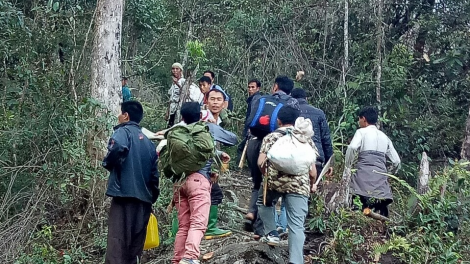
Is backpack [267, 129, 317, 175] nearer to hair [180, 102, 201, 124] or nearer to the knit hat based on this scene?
the knit hat

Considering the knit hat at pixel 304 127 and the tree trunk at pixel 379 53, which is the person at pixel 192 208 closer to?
the knit hat at pixel 304 127

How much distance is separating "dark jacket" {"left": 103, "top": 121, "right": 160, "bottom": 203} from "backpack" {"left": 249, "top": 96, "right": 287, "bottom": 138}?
117 cm

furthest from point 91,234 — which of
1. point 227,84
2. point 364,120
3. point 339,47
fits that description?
point 339,47

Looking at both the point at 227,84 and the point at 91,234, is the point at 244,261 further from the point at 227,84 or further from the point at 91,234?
the point at 227,84

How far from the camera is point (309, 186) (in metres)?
6.05

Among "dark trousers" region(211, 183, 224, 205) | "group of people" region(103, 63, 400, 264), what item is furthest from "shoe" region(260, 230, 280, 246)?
"dark trousers" region(211, 183, 224, 205)

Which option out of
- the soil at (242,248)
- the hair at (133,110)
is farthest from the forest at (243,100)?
the hair at (133,110)

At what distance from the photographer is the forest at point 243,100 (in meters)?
7.00

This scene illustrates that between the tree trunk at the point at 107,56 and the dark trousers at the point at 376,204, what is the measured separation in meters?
3.65

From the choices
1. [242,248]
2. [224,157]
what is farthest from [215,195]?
[242,248]

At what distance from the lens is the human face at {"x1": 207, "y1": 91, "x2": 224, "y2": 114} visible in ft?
23.7

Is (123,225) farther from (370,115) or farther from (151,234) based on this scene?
(370,115)

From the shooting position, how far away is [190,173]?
19.1ft

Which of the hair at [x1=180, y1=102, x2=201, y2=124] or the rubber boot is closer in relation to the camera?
the hair at [x1=180, y1=102, x2=201, y2=124]
